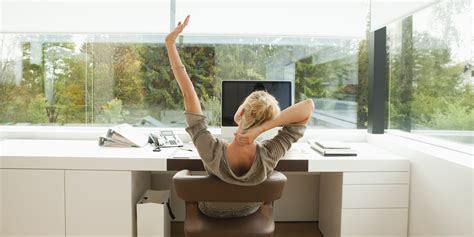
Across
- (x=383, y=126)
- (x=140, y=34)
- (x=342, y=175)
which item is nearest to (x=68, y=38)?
(x=140, y=34)

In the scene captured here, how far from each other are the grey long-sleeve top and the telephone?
95cm

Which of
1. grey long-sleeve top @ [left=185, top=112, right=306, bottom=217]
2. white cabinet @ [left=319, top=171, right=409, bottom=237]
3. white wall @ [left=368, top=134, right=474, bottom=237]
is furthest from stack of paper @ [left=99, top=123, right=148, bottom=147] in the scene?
white wall @ [left=368, top=134, right=474, bottom=237]

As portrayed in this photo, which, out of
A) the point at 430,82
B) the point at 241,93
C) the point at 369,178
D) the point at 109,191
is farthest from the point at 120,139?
the point at 430,82

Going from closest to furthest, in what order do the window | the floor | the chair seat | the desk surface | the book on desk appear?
1. the chair seat
2. the desk surface
3. the book on desk
4. the floor
5. the window

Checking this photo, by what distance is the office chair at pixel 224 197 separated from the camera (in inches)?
60.4

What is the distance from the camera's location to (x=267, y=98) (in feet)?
5.43

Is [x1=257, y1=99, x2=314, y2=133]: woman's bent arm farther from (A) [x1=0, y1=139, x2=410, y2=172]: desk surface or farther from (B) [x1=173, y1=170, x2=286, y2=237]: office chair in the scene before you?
(A) [x1=0, y1=139, x2=410, y2=172]: desk surface

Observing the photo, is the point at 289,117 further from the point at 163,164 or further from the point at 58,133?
the point at 58,133

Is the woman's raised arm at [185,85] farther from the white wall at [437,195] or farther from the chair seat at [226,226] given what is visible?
the white wall at [437,195]

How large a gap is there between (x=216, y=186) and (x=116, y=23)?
2.10 metres

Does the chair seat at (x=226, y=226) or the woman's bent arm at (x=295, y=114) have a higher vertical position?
the woman's bent arm at (x=295, y=114)

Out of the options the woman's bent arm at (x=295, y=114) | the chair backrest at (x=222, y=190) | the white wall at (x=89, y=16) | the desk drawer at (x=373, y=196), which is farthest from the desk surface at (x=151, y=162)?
the white wall at (x=89, y=16)

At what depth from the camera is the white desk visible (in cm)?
224

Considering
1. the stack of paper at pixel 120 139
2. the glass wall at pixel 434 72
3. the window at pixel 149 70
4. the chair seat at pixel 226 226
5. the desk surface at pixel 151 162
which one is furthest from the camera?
the window at pixel 149 70
